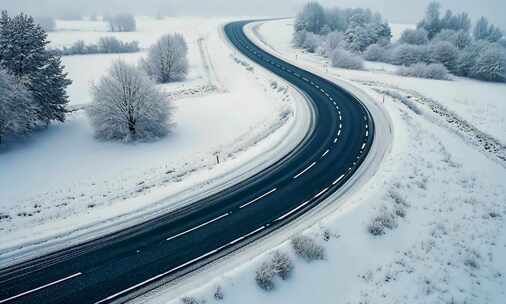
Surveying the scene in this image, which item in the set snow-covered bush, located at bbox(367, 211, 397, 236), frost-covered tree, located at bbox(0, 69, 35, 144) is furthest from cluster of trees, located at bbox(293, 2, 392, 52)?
frost-covered tree, located at bbox(0, 69, 35, 144)

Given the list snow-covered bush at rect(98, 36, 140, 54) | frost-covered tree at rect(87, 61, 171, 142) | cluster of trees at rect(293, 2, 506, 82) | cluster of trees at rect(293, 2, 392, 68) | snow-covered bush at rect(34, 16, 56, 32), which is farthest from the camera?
snow-covered bush at rect(34, 16, 56, 32)

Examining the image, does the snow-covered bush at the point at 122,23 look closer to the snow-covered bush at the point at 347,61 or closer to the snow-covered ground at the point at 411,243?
the snow-covered bush at the point at 347,61

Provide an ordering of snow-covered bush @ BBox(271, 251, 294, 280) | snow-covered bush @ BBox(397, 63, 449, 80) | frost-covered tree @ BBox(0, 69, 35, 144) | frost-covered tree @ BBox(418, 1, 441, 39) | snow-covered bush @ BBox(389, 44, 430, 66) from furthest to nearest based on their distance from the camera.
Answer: frost-covered tree @ BBox(418, 1, 441, 39) < snow-covered bush @ BBox(389, 44, 430, 66) < snow-covered bush @ BBox(397, 63, 449, 80) < frost-covered tree @ BBox(0, 69, 35, 144) < snow-covered bush @ BBox(271, 251, 294, 280)

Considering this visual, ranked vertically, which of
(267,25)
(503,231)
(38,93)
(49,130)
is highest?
(267,25)

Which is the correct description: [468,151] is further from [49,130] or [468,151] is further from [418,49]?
[418,49]

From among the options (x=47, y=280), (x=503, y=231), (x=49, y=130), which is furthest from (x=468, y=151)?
(x=49, y=130)

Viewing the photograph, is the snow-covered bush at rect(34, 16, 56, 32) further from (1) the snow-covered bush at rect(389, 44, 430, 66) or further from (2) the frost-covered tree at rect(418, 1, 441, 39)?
(2) the frost-covered tree at rect(418, 1, 441, 39)
